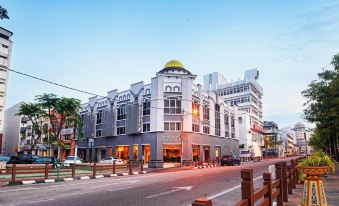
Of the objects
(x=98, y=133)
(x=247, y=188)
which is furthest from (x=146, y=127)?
(x=247, y=188)

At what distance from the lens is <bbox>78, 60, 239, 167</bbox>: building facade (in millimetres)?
43875

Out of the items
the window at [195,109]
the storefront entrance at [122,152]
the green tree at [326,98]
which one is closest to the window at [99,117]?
the storefront entrance at [122,152]

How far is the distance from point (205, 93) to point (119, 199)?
43651 millimetres

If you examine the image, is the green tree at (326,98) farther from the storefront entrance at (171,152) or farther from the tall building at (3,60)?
the tall building at (3,60)

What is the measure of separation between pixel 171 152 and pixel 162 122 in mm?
5120

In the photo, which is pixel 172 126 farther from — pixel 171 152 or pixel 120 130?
pixel 120 130

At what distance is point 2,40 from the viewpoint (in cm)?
4844

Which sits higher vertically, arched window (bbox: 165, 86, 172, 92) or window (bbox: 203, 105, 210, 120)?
arched window (bbox: 165, 86, 172, 92)

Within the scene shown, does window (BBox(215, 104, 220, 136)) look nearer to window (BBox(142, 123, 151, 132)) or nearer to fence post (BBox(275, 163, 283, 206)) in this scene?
window (BBox(142, 123, 151, 132))

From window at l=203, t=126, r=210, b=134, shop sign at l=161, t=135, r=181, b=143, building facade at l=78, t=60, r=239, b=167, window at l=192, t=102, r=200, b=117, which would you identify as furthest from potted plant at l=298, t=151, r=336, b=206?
window at l=203, t=126, r=210, b=134

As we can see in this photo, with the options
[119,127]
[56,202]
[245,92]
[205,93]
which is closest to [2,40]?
[119,127]

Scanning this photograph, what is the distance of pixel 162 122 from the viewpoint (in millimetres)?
43906

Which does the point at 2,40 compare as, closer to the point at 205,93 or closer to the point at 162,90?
the point at 162,90

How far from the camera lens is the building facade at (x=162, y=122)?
43.9 meters
